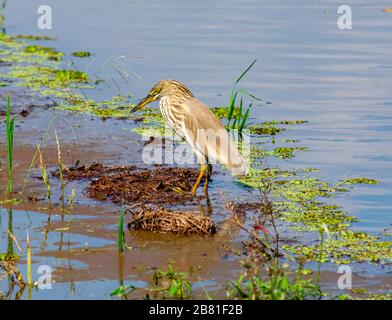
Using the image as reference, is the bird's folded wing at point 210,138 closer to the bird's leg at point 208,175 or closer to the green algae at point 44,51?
the bird's leg at point 208,175

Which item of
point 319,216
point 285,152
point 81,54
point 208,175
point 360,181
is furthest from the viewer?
point 81,54

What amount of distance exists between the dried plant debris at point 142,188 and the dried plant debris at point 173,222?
0.85 meters

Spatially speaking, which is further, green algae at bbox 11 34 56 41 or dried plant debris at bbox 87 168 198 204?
green algae at bbox 11 34 56 41

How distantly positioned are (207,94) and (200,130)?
377 centimetres

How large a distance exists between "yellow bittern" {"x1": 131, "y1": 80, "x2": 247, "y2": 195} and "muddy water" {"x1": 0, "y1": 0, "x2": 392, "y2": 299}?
0.92 ft

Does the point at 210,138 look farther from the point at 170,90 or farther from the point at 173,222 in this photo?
the point at 173,222

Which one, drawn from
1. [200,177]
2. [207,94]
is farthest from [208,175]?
[207,94]

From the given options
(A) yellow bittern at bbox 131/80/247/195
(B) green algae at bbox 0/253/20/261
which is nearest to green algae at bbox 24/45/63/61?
(A) yellow bittern at bbox 131/80/247/195

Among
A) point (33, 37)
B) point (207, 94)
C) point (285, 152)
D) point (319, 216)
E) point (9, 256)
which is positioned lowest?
point (9, 256)

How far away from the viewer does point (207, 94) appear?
1334 centimetres

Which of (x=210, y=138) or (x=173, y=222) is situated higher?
(x=210, y=138)

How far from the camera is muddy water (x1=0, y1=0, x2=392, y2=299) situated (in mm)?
7534

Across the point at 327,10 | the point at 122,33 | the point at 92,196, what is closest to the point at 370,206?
the point at 92,196

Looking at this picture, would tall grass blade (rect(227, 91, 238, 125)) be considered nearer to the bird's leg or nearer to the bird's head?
the bird's head
